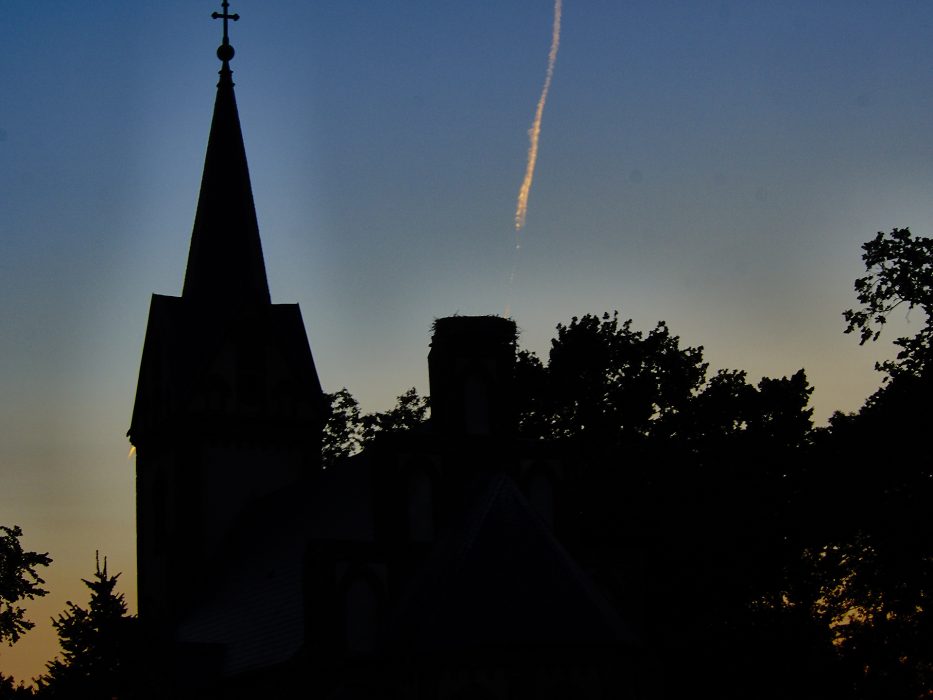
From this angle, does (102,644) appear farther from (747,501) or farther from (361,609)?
(747,501)

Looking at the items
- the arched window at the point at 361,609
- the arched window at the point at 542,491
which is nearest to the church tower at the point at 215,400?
the arched window at the point at 542,491

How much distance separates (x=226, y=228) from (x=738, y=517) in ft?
52.8

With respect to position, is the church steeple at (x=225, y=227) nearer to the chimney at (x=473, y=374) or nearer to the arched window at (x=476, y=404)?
the chimney at (x=473, y=374)

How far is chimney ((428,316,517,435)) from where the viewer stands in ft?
105

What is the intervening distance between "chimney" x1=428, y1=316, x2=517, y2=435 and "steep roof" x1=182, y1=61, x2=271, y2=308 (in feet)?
39.6

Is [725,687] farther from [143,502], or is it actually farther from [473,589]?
[143,502]

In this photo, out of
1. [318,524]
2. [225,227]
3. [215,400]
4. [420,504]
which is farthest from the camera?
[225,227]

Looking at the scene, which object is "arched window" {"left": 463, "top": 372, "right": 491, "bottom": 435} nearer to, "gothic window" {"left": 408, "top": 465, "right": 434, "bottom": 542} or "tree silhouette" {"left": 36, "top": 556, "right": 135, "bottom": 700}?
"gothic window" {"left": 408, "top": 465, "right": 434, "bottom": 542}

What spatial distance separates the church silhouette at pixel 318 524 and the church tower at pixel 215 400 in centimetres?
6

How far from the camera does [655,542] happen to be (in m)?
43.5

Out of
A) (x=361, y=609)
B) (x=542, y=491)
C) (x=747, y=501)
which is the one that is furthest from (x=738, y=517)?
(x=361, y=609)

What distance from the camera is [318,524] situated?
34281mm

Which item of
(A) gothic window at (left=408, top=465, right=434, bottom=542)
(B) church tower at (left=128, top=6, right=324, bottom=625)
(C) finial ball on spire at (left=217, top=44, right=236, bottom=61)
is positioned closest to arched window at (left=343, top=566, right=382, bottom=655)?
(A) gothic window at (left=408, top=465, right=434, bottom=542)

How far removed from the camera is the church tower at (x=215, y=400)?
39.9 meters
